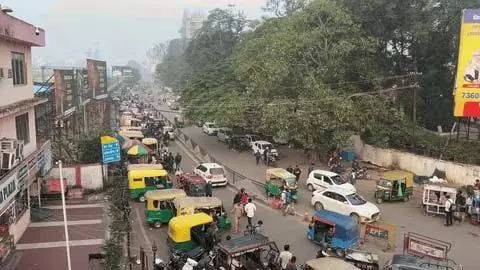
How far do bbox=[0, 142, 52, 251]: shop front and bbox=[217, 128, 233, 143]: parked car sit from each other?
20760 mm

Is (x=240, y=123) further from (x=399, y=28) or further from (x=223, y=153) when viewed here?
(x=399, y=28)

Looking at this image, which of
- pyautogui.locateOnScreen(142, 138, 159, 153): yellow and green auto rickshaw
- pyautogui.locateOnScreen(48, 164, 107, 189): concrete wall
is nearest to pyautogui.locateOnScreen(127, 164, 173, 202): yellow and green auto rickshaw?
pyautogui.locateOnScreen(48, 164, 107, 189): concrete wall

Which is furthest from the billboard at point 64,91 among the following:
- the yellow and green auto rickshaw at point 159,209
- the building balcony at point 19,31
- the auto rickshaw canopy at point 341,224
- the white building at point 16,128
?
the auto rickshaw canopy at point 341,224


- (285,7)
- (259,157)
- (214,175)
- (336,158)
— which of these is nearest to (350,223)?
(214,175)

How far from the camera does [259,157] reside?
35344 mm

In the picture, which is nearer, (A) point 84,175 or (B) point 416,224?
(B) point 416,224

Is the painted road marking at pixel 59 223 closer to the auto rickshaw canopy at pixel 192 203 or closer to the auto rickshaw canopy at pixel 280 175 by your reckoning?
the auto rickshaw canopy at pixel 192 203

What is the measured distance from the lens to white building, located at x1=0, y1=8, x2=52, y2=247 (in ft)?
53.4

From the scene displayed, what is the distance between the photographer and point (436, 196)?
22062 mm

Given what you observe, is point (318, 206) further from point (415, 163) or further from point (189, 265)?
point (415, 163)

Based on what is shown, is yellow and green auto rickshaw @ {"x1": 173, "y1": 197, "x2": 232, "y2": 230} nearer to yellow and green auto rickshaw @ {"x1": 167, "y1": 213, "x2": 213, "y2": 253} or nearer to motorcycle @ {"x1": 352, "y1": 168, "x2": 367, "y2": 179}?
yellow and green auto rickshaw @ {"x1": 167, "y1": 213, "x2": 213, "y2": 253}

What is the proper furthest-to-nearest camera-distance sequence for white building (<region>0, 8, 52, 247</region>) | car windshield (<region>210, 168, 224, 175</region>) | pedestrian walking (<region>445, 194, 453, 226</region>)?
car windshield (<region>210, 168, 224, 175</region>)
pedestrian walking (<region>445, 194, 453, 226</region>)
white building (<region>0, 8, 52, 247</region>)

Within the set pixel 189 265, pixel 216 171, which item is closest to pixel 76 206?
pixel 216 171

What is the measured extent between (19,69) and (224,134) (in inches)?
1018
